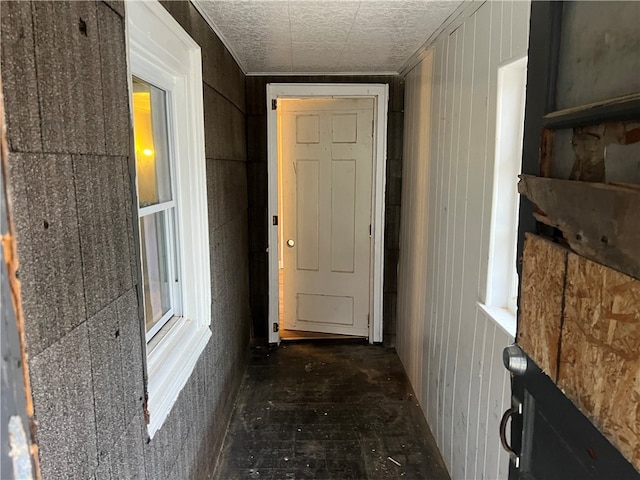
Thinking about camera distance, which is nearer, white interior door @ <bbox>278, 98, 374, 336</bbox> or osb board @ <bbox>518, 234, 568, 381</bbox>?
osb board @ <bbox>518, 234, 568, 381</bbox>

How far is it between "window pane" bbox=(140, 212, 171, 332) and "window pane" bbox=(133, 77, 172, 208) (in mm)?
99

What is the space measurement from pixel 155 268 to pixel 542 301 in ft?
5.01

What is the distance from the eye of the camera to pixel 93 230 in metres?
1.06

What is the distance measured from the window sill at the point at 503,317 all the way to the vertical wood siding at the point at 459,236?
0.11 ft

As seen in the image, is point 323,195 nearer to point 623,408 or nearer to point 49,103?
point 49,103

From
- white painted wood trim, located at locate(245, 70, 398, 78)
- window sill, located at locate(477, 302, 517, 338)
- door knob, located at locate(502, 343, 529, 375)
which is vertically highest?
white painted wood trim, located at locate(245, 70, 398, 78)

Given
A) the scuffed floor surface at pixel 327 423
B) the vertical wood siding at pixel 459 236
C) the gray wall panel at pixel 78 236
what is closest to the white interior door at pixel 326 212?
the scuffed floor surface at pixel 327 423

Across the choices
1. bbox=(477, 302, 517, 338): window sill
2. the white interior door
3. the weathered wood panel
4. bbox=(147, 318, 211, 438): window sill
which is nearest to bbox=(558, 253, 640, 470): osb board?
the weathered wood panel

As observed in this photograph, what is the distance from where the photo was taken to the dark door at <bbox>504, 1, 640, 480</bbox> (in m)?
0.73

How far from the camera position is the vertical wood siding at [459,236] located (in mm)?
1771

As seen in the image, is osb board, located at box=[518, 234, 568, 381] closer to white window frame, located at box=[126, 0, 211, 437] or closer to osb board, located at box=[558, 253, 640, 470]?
osb board, located at box=[558, 253, 640, 470]

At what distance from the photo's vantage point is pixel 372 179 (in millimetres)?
3781

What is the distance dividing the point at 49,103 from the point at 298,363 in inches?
120

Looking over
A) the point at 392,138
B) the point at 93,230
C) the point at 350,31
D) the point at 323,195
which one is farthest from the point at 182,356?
the point at 392,138
